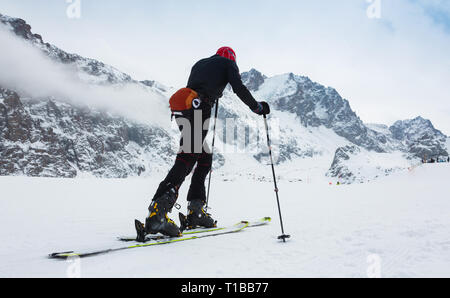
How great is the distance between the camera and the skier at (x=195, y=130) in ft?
10.9

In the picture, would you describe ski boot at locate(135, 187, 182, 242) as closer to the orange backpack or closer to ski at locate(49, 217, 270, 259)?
ski at locate(49, 217, 270, 259)

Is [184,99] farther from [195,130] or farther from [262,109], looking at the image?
[262,109]

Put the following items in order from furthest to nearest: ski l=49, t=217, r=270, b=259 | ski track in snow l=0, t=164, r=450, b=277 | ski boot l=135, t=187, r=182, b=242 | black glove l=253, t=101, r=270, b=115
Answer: black glove l=253, t=101, r=270, b=115 < ski boot l=135, t=187, r=182, b=242 < ski l=49, t=217, r=270, b=259 < ski track in snow l=0, t=164, r=450, b=277

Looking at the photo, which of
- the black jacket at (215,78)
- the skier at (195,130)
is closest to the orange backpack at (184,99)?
the skier at (195,130)

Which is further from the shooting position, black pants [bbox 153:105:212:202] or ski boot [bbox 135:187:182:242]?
black pants [bbox 153:105:212:202]

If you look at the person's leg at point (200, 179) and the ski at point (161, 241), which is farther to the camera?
the person's leg at point (200, 179)

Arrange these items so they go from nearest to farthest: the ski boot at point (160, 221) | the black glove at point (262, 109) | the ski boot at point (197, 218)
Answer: the ski boot at point (160, 221), the black glove at point (262, 109), the ski boot at point (197, 218)

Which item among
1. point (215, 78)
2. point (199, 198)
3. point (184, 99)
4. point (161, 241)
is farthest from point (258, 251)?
point (215, 78)

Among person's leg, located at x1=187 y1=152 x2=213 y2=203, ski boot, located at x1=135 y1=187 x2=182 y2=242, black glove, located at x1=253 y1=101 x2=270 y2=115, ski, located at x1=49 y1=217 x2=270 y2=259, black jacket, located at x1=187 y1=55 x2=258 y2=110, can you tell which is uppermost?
black jacket, located at x1=187 y1=55 x2=258 y2=110

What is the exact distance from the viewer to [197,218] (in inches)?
164

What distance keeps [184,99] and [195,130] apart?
43cm

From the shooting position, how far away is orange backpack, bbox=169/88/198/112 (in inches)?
146

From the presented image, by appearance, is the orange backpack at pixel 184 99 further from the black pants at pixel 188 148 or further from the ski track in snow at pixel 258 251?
the ski track in snow at pixel 258 251

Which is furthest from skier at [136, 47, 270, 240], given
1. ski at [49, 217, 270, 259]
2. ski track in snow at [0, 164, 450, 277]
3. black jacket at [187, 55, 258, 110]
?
ski track in snow at [0, 164, 450, 277]
